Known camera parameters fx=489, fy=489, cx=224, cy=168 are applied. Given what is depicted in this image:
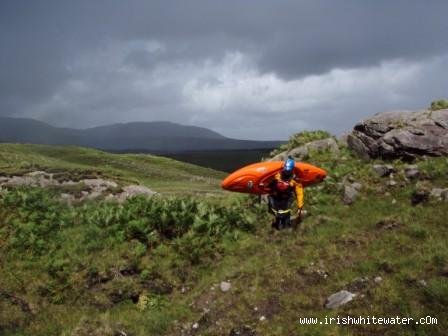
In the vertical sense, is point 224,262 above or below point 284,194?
below

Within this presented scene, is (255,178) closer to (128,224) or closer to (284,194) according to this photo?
(284,194)

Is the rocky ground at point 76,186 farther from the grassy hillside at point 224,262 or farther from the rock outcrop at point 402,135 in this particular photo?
the rock outcrop at point 402,135

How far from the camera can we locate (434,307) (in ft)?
37.6

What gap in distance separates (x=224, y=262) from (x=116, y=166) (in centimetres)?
5540

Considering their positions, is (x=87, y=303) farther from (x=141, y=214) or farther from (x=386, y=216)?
(x=386, y=216)

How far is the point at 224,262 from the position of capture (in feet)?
57.2

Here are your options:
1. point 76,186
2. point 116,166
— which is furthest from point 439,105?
point 116,166

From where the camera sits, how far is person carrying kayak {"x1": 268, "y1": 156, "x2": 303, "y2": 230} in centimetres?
1777

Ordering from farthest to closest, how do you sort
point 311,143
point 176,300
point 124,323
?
point 311,143
point 176,300
point 124,323

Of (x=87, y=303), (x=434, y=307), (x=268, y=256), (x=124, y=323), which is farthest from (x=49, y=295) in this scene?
(x=434, y=307)

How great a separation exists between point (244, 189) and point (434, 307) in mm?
9711

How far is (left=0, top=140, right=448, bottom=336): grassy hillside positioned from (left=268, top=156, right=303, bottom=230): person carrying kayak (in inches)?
24.0

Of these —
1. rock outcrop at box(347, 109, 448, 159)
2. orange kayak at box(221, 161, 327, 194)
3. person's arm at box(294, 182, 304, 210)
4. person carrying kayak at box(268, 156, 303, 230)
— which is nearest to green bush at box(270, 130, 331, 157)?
rock outcrop at box(347, 109, 448, 159)

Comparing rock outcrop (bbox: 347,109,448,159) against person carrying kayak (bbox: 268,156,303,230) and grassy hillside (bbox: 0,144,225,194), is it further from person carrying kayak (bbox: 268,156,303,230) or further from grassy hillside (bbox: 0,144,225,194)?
grassy hillside (bbox: 0,144,225,194)
